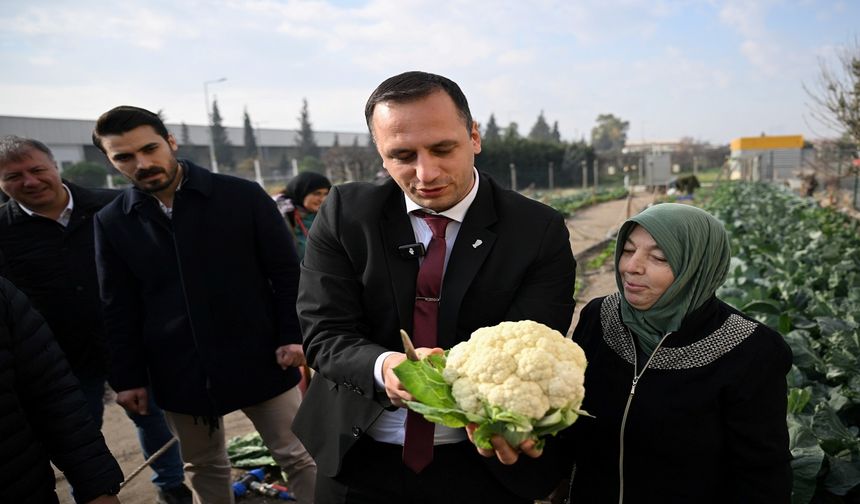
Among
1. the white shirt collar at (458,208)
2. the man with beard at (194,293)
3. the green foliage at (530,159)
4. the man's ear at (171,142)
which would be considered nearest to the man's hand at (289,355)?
the man with beard at (194,293)

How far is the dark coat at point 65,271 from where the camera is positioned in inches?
129

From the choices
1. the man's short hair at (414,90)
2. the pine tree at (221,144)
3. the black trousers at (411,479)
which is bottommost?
the black trousers at (411,479)

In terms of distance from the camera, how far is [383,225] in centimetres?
179

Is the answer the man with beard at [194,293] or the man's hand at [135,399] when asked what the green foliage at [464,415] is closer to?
the man with beard at [194,293]

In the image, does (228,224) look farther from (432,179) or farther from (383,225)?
(432,179)

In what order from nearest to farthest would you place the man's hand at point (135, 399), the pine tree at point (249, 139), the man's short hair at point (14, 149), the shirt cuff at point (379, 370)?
the shirt cuff at point (379, 370) → the man's hand at point (135, 399) → the man's short hair at point (14, 149) → the pine tree at point (249, 139)

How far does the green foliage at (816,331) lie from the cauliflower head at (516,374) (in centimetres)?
183

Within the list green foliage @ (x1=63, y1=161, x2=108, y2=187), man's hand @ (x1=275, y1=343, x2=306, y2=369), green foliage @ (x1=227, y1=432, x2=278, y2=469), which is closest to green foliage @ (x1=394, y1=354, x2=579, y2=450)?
man's hand @ (x1=275, y1=343, x2=306, y2=369)

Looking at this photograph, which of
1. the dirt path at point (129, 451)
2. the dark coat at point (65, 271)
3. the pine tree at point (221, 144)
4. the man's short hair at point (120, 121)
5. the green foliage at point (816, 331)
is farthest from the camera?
the pine tree at point (221, 144)

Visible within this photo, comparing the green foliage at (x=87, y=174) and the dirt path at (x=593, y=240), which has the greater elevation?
the green foliage at (x=87, y=174)

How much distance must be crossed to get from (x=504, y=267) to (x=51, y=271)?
121 inches

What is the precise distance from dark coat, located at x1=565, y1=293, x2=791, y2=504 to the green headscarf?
0.17ft

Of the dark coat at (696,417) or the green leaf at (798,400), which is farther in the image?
Result: the green leaf at (798,400)

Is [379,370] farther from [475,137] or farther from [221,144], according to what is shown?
[221,144]
